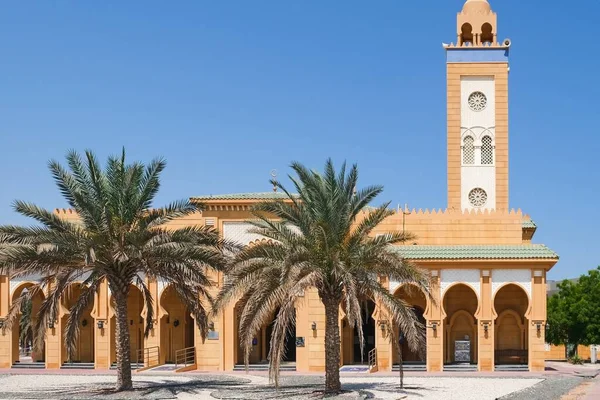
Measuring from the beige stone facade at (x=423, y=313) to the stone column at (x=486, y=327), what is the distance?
1.5 inches

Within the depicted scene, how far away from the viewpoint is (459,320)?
40188mm

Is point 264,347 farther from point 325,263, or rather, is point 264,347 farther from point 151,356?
point 325,263

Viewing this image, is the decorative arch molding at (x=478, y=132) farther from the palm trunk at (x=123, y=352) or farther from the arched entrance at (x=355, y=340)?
the palm trunk at (x=123, y=352)

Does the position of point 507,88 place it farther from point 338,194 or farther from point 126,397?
point 126,397

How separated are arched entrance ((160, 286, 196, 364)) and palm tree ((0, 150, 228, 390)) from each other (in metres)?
11.8

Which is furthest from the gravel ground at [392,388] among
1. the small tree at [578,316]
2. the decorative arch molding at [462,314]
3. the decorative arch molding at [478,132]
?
the decorative arch molding at [478,132]

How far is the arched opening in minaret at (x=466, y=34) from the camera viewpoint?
49094 mm

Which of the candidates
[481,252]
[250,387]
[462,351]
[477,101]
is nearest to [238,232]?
[250,387]

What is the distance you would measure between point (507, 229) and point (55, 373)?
19106 millimetres

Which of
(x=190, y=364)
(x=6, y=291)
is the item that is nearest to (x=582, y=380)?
(x=190, y=364)

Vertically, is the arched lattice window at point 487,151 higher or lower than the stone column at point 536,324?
higher

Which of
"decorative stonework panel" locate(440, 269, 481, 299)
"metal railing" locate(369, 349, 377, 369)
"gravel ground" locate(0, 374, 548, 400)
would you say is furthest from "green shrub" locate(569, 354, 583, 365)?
"gravel ground" locate(0, 374, 548, 400)

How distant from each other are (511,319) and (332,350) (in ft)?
47.2

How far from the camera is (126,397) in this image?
91.8 ft
